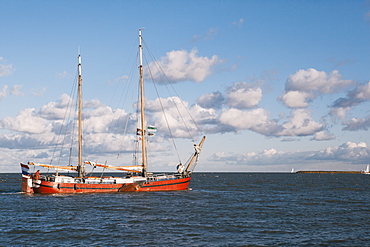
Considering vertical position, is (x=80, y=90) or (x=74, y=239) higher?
(x=80, y=90)

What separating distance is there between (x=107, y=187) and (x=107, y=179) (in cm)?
138

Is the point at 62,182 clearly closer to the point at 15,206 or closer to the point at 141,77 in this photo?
the point at 15,206

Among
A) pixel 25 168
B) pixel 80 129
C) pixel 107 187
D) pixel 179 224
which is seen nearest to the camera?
pixel 179 224

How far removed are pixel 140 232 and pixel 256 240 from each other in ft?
30.5

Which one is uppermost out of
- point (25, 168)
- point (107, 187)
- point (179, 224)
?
point (25, 168)

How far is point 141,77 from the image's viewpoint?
240 feet

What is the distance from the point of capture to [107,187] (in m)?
67.6

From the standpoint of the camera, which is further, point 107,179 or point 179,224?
point 107,179

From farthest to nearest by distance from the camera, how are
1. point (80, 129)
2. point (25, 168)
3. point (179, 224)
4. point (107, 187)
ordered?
1. point (80, 129)
2. point (107, 187)
3. point (25, 168)
4. point (179, 224)

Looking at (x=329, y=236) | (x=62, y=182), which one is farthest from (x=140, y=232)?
(x=62, y=182)

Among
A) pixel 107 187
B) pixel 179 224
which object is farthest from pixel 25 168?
pixel 179 224

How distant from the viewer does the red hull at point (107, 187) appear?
213ft

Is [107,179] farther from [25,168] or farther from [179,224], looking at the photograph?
[179,224]

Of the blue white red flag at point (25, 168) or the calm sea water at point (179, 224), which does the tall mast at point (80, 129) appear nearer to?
the blue white red flag at point (25, 168)
